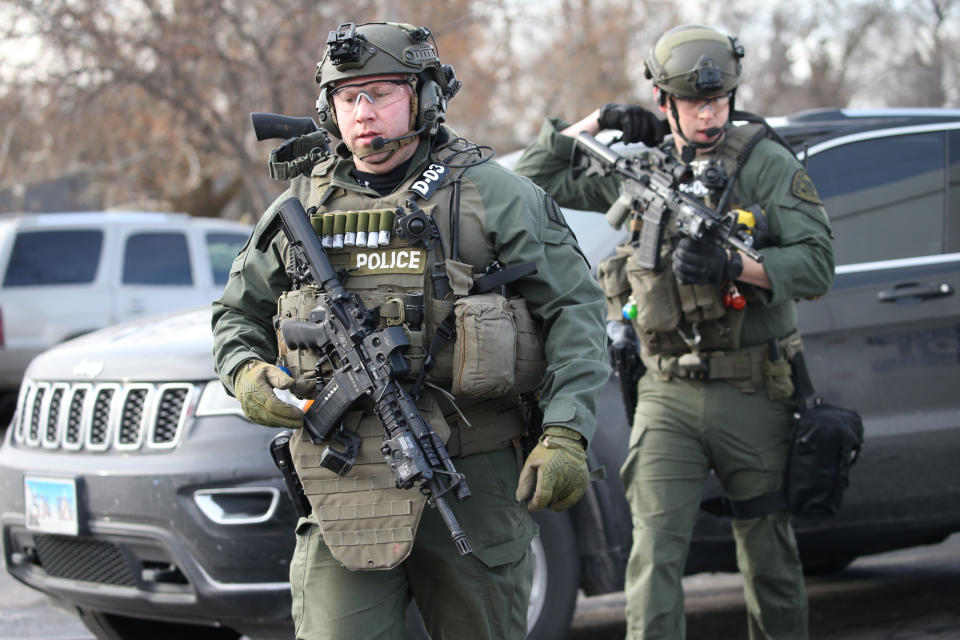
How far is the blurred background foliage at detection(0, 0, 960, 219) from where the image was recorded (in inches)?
520

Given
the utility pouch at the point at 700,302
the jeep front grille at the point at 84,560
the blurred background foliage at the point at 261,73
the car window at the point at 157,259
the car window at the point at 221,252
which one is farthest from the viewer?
the blurred background foliage at the point at 261,73

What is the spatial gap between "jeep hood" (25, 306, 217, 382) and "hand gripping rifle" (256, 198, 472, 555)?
121cm

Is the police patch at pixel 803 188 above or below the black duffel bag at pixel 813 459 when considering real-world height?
above

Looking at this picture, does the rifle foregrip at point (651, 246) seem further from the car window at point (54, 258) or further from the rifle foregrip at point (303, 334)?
the car window at point (54, 258)

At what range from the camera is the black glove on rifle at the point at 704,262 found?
3.42m

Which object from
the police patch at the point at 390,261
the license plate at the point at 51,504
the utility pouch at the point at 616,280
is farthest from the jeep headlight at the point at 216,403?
the utility pouch at the point at 616,280

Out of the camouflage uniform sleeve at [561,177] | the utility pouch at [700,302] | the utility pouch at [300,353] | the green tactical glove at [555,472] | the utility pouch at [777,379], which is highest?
the camouflage uniform sleeve at [561,177]

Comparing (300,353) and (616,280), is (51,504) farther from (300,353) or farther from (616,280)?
(616,280)

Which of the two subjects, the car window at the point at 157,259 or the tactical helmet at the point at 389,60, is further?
the car window at the point at 157,259

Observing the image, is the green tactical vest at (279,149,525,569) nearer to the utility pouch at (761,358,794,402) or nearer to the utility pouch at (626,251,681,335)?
the utility pouch at (626,251,681,335)

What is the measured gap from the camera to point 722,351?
12.0 feet

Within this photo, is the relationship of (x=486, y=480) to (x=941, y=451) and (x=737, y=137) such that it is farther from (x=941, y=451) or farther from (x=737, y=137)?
(x=941, y=451)

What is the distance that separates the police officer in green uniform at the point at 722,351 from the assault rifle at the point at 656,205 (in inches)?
2.6

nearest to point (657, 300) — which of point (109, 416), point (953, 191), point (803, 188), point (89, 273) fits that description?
point (803, 188)
